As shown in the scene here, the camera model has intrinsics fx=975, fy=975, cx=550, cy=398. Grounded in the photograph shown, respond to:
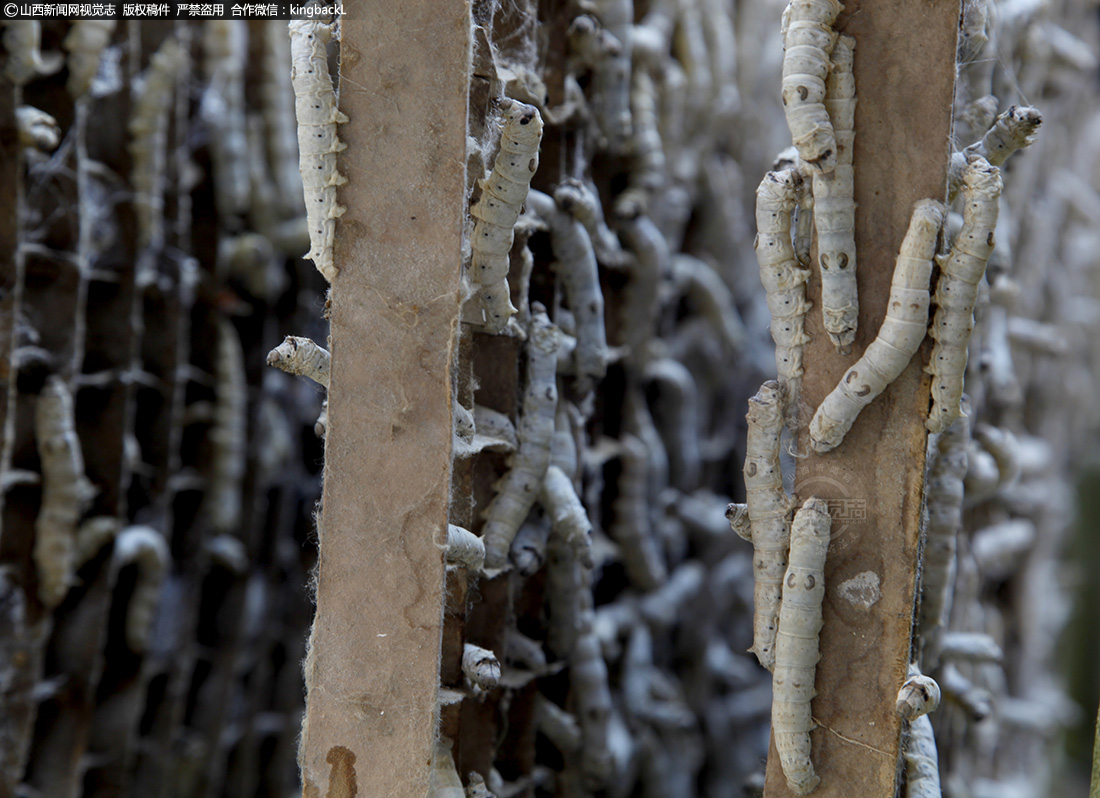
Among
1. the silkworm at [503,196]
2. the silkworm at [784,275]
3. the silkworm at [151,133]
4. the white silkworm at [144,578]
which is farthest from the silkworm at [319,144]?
the white silkworm at [144,578]

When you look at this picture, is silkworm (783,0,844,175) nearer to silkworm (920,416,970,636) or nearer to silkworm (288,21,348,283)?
silkworm (288,21,348,283)

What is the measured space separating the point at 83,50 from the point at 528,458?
55.5 inches

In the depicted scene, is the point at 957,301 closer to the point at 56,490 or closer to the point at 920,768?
the point at 920,768

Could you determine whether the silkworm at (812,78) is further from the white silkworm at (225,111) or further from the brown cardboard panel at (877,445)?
the white silkworm at (225,111)

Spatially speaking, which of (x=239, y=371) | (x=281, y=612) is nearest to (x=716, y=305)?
(x=239, y=371)

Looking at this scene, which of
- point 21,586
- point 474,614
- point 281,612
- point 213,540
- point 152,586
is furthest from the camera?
point 281,612

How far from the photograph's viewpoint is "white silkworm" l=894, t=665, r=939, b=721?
1.24 meters

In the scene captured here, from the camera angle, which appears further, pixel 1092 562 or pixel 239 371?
pixel 1092 562

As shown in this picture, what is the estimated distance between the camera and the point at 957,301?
1246 millimetres

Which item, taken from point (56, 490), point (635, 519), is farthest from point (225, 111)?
point (635, 519)

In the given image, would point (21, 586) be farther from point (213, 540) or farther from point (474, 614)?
point (474, 614)

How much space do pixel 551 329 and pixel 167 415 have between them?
1356 millimetres

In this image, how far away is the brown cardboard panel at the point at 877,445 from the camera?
1.26m

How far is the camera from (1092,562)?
541cm
